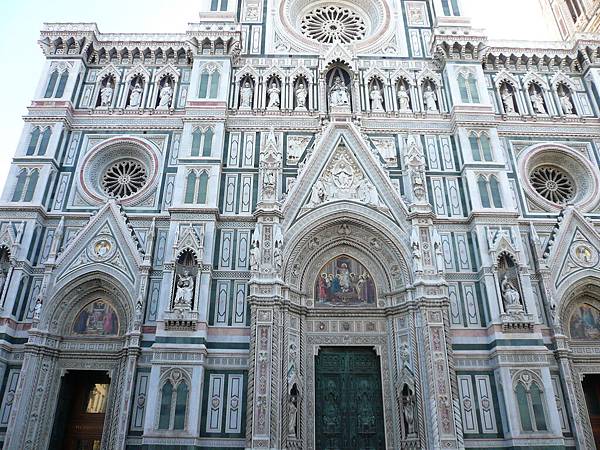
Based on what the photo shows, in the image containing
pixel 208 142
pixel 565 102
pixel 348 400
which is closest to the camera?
pixel 348 400

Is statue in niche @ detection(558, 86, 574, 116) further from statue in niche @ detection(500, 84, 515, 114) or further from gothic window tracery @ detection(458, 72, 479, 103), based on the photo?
gothic window tracery @ detection(458, 72, 479, 103)

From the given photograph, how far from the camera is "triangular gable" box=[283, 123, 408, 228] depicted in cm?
1657

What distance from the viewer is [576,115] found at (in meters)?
19.1

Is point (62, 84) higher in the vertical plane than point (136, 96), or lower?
higher

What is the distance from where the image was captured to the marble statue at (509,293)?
15.0 metres

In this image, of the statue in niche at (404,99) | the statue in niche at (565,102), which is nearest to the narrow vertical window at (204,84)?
the statue in niche at (404,99)

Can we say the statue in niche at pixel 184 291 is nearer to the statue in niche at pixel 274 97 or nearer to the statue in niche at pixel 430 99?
the statue in niche at pixel 274 97

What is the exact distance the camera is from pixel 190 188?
54.4 feet

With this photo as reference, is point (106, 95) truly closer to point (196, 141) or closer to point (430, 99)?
point (196, 141)

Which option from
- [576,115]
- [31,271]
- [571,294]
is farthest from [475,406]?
[31,271]

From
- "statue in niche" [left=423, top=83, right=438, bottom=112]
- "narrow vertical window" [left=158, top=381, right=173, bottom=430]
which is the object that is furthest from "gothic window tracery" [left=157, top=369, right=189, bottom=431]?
"statue in niche" [left=423, top=83, right=438, bottom=112]

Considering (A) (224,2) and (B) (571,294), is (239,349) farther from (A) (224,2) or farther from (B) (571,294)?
(A) (224,2)

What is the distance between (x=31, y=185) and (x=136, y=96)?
483 cm

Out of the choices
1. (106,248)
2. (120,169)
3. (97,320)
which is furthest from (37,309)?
(120,169)
